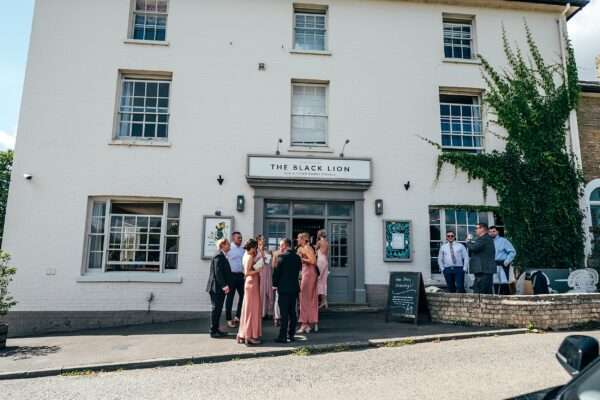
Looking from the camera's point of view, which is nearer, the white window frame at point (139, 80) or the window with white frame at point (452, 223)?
the white window frame at point (139, 80)

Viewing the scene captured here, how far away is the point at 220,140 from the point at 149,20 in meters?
4.34

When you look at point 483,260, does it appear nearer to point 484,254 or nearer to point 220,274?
point 484,254

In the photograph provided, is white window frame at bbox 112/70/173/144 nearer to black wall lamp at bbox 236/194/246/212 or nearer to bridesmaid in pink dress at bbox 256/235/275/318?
black wall lamp at bbox 236/194/246/212

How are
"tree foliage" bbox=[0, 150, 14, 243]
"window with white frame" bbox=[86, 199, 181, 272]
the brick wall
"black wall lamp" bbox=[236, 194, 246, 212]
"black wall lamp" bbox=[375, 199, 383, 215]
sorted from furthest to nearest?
"tree foliage" bbox=[0, 150, 14, 243] < the brick wall < "black wall lamp" bbox=[375, 199, 383, 215] < "black wall lamp" bbox=[236, 194, 246, 212] < "window with white frame" bbox=[86, 199, 181, 272]

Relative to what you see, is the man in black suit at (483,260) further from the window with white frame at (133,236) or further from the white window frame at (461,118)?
the window with white frame at (133,236)

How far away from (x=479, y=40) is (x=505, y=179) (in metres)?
4.47

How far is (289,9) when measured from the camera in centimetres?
1259

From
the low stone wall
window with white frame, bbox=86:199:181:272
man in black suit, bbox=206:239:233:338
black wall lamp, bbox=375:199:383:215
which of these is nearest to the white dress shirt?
the low stone wall

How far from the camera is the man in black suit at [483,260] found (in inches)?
364

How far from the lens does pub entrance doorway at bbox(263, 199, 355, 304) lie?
1167cm

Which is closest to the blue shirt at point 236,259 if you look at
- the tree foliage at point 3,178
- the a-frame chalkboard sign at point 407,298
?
the a-frame chalkboard sign at point 407,298

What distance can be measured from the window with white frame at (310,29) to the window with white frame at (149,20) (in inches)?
153

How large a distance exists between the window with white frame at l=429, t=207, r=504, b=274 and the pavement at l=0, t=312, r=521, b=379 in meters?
3.03

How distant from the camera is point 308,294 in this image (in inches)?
339
